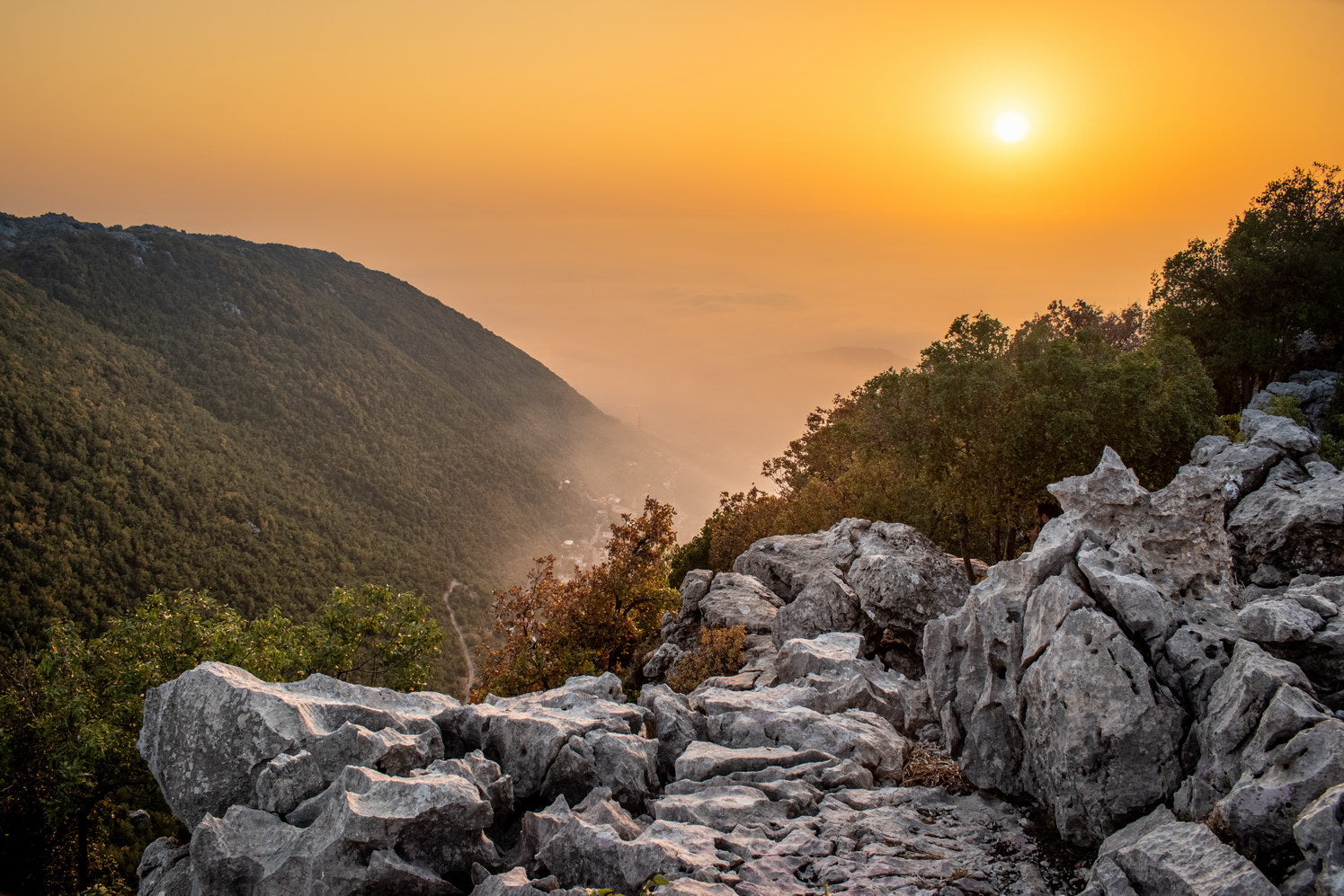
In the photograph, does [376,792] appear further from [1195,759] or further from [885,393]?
[885,393]

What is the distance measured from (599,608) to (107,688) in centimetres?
2072

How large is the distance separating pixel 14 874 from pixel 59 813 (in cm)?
1316

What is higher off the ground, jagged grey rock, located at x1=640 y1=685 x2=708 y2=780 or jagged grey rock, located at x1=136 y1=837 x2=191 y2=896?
jagged grey rock, located at x1=640 y1=685 x2=708 y2=780

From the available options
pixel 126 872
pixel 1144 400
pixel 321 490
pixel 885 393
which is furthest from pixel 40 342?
pixel 1144 400

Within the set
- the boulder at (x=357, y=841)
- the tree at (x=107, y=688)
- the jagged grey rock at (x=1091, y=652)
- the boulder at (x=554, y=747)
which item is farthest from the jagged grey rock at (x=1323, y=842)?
the tree at (x=107, y=688)

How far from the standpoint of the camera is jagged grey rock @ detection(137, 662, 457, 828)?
15109mm

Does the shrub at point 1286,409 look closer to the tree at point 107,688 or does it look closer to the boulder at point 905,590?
the boulder at point 905,590

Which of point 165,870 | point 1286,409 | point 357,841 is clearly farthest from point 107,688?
point 1286,409

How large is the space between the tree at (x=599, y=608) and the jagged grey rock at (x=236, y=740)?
19.0 meters

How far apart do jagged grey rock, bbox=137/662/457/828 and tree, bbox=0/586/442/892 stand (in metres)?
13.6

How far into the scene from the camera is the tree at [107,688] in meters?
27.5

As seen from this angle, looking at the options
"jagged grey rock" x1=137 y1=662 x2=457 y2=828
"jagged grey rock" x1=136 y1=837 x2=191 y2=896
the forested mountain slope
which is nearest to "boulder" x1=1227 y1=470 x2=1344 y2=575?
"jagged grey rock" x1=137 y1=662 x2=457 y2=828

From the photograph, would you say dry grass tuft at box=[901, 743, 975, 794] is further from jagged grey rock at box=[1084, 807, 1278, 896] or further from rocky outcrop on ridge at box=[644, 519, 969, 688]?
rocky outcrop on ridge at box=[644, 519, 969, 688]

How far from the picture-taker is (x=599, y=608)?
1426 inches
